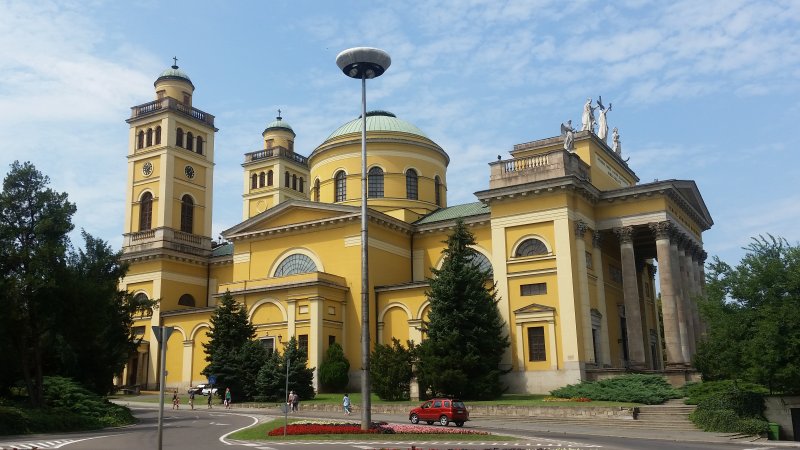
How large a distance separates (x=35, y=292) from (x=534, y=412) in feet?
65.6

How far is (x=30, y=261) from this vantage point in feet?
90.1

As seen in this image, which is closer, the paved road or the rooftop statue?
the paved road

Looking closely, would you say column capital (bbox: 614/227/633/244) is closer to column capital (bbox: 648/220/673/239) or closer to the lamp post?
column capital (bbox: 648/220/673/239)

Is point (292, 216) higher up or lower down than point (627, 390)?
higher up

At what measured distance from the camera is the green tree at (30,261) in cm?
2712

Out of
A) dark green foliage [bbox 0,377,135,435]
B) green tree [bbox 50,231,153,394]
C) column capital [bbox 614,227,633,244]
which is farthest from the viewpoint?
column capital [bbox 614,227,633,244]

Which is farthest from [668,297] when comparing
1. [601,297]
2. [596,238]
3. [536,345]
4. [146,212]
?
[146,212]

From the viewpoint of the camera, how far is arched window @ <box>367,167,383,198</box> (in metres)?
50.6

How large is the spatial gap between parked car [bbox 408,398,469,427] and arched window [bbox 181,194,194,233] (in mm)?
34846

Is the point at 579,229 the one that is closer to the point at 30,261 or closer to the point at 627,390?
the point at 627,390

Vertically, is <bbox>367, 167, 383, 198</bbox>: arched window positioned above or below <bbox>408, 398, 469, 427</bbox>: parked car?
above

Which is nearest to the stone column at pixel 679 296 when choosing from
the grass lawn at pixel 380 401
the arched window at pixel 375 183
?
the grass lawn at pixel 380 401

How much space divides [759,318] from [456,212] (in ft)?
70.2

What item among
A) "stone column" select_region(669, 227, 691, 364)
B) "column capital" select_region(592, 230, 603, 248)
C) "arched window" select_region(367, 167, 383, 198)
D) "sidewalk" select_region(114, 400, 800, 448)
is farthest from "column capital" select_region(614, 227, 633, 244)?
"arched window" select_region(367, 167, 383, 198)
